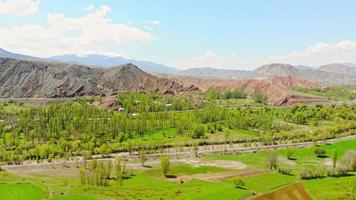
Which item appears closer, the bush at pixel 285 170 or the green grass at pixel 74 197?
the green grass at pixel 74 197

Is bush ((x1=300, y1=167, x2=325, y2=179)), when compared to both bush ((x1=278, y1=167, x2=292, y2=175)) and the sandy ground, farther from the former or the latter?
the sandy ground

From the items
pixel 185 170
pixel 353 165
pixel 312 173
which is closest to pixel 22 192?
pixel 185 170

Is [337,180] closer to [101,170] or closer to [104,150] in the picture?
[101,170]

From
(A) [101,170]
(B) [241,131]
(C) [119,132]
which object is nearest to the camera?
(A) [101,170]

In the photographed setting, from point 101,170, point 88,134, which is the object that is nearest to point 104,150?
point 88,134

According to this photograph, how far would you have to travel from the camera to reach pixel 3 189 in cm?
10081

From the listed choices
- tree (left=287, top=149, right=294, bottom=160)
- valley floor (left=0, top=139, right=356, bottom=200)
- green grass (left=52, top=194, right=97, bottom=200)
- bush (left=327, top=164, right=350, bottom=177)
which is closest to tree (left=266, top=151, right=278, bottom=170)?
valley floor (left=0, top=139, right=356, bottom=200)

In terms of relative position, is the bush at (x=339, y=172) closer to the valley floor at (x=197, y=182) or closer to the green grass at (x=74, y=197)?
the valley floor at (x=197, y=182)

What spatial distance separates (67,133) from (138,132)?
30.6 meters

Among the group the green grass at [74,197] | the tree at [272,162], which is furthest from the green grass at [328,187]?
the green grass at [74,197]

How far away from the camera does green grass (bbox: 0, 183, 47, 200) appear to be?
310 feet

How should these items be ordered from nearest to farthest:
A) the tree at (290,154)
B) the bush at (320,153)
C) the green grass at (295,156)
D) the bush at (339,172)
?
the bush at (339,172) → the green grass at (295,156) → the tree at (290,154) → the bush at (320,153)

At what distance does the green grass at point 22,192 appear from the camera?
310ft

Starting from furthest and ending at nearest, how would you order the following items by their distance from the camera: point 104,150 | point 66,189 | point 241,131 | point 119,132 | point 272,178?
point 241,131 < point 119,132 < point 104,150 < point 272,178 < point 66,189
